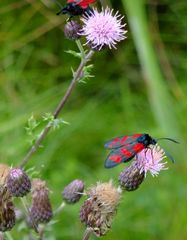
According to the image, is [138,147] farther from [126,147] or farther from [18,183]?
[18,183]

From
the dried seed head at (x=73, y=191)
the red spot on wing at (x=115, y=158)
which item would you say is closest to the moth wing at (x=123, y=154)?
the red spot on wing at (x=115, y=158)

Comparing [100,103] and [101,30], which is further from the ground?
[100,103]

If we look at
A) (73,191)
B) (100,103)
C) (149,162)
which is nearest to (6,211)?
(73,191)

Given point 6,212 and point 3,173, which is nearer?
point 6,212

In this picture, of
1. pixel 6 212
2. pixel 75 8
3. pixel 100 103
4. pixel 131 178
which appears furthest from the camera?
pixel 100 103

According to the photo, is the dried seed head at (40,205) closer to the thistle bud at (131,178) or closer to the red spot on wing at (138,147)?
the thistle bud at (131,178)

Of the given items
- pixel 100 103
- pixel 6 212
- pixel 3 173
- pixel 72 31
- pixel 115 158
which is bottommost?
pixel 6 212

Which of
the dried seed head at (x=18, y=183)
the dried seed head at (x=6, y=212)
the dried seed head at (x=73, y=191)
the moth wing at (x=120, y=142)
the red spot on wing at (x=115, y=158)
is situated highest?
the moth wing at (x=120, y=142)

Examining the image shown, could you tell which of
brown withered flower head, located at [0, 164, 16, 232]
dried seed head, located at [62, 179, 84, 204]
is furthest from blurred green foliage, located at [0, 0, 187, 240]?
brown withered flower head, located at [0, 164, 16, 232]
